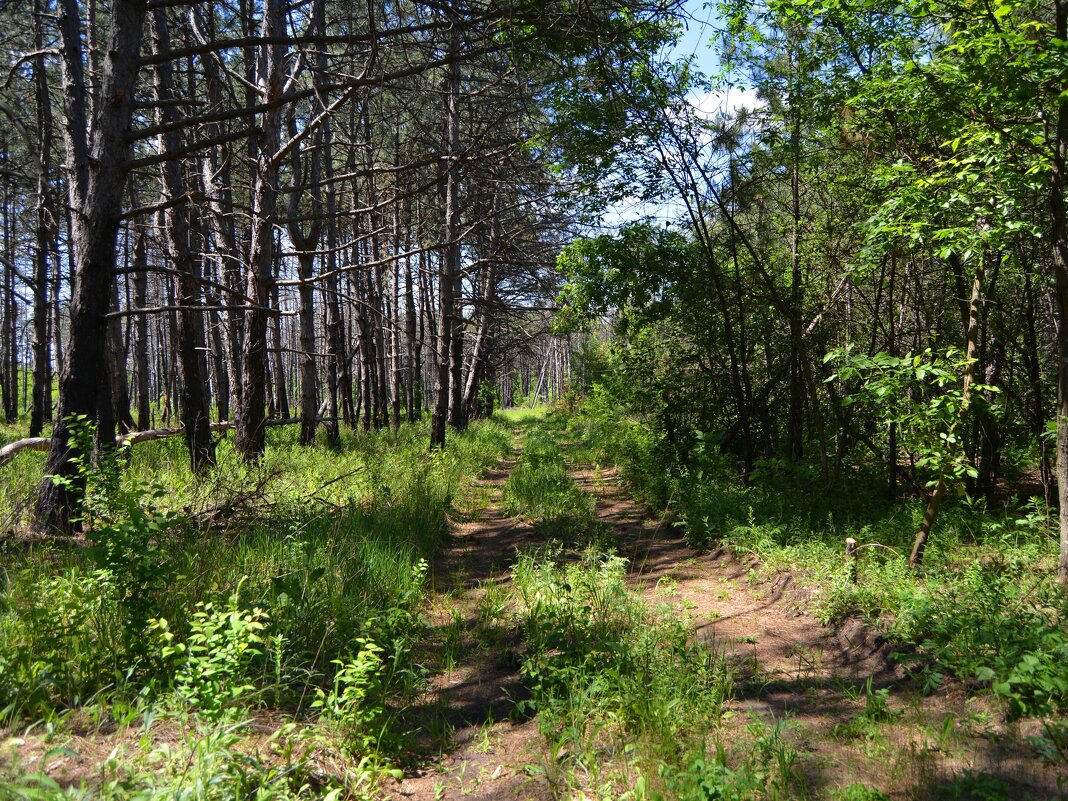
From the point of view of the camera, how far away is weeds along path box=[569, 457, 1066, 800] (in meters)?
2.94

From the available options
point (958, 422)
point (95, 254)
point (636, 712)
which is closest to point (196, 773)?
point (636, 712)

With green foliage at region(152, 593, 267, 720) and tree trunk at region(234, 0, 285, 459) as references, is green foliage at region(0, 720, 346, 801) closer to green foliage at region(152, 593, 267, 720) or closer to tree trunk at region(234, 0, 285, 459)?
green foliage at region(152, 593, 267, 720)

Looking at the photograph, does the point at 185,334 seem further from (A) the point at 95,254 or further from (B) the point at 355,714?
(B) the point at 355,714

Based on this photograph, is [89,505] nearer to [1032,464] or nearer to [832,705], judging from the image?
[832,705]

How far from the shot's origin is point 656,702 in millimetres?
3520

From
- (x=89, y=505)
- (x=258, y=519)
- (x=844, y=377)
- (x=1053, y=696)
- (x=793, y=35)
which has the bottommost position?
(x=1053, y=696)

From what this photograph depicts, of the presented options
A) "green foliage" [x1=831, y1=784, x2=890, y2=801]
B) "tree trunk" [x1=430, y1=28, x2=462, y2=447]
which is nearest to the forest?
"green foliage" [x1=831, y1=784, x2=890, y2=801]

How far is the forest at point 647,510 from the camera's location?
3.12 metres

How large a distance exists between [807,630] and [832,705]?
48.5 inches

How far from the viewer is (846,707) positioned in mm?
3760

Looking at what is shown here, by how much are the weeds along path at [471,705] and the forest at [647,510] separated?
3 cm

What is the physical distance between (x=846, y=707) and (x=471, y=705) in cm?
226

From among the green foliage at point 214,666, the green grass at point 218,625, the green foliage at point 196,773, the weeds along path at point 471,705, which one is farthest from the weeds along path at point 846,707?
the green foliage at point 214,666

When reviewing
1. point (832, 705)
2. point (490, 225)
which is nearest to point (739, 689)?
point (832, 705)
